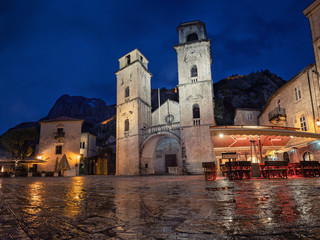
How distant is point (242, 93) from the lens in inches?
2352

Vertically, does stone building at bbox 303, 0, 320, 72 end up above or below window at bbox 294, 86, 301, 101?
above

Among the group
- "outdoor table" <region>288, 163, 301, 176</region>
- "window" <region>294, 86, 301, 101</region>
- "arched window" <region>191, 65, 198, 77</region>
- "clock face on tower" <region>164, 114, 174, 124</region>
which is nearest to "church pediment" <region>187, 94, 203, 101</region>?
"arched window" <region>191, 65, 198, 77</region>

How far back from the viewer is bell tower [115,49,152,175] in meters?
27.6

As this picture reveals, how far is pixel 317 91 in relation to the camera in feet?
48.9

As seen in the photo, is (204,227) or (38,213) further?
(38,213)

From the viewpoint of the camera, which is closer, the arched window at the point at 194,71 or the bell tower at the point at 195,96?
the bell tower at the point at 195,96

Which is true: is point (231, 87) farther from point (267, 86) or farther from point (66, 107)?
point (66, 107)

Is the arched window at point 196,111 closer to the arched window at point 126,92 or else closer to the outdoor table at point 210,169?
the arched window at point 126,92

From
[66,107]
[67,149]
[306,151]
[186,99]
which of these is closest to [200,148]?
[186,99]

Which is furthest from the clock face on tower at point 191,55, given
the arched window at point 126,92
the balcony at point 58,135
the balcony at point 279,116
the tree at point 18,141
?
the tree at point 18,141

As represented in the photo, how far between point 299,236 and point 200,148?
22.2 metres

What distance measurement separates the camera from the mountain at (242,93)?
176 ft

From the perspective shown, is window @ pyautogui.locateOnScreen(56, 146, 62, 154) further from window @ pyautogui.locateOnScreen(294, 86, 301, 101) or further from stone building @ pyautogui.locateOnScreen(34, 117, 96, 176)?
window @ pyautogui.locateOnScreen(294, 86, 301, 101)

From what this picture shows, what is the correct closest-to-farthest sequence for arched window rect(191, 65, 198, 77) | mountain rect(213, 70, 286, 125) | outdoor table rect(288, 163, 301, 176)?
outdoor table rect(288, 163, 301, 176), arched window rect(191, 65, 198, 77), mountain rect(213, 70, 286, 125)
